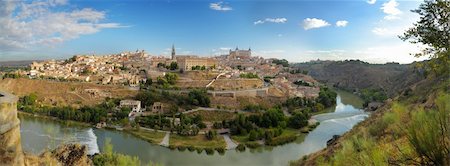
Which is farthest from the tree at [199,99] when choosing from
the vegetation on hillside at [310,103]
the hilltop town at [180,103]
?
the vegetation on hillside at [310,103]

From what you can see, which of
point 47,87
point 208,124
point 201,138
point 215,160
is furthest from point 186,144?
point 47,87

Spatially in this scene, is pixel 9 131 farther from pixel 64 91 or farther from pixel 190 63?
pixel 190 63

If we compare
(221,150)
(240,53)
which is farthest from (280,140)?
(240,53)

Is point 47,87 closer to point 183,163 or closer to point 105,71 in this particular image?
point 105,71

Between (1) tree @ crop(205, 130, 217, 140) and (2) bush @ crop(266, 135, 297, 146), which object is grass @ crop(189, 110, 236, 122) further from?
(2) bush @ crop(266, 135, 297, 146)

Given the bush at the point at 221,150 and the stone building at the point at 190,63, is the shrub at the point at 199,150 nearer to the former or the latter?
the bush at the point at 221,150
